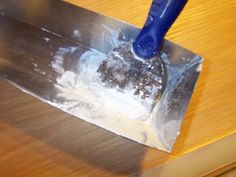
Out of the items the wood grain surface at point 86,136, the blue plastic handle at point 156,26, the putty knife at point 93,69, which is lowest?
Result: the wood grain surface at point 86,136

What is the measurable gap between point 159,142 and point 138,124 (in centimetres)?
4

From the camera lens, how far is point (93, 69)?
41cm

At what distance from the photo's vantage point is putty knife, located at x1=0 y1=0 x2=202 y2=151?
14.0 inches

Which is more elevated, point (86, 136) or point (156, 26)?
point (156, 26)

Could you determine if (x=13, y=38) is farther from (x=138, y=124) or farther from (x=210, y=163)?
(x=210, y=163)

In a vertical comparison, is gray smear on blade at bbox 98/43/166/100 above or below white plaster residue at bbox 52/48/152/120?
above

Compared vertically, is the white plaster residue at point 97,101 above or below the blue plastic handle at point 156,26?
below

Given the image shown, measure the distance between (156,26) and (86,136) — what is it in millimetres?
141

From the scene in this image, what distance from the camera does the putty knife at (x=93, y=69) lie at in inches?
14.0

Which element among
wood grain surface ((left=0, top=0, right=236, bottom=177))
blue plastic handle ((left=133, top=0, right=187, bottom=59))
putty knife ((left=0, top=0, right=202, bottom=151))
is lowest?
wood grain surface ((left=0, top=0, right=236, bottom=177))

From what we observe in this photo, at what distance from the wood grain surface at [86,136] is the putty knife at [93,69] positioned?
26 mm

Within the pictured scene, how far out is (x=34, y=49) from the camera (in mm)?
429

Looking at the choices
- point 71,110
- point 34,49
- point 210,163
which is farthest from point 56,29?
point 210,163

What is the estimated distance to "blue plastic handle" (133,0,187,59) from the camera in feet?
1.09
